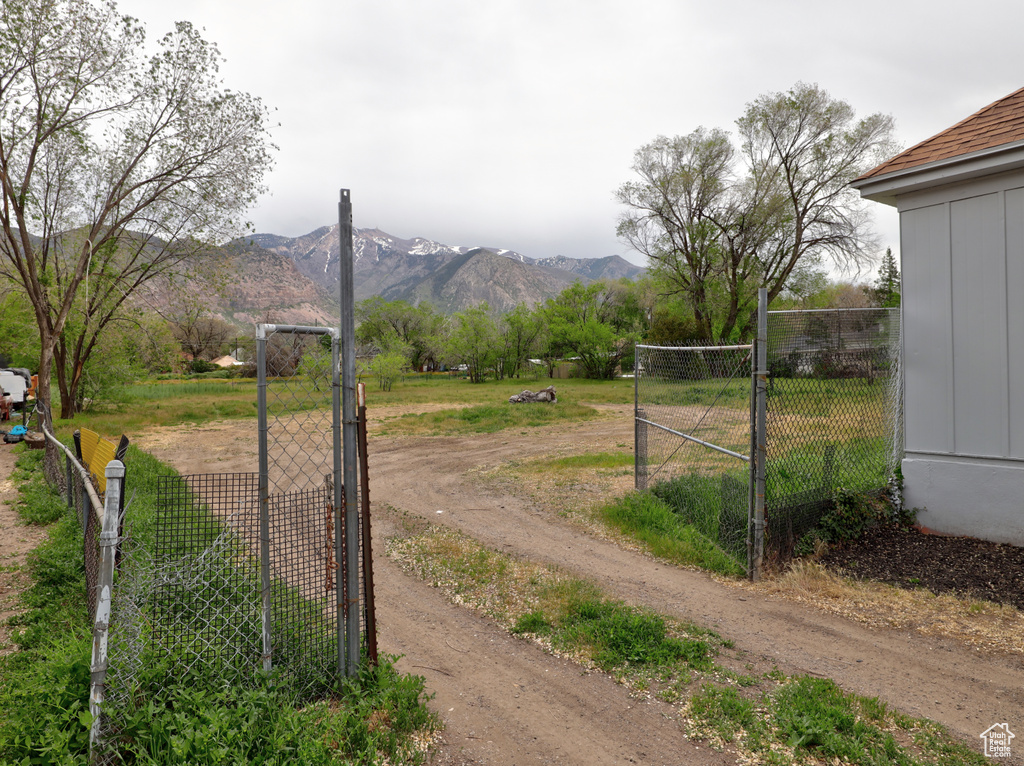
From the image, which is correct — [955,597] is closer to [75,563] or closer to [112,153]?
[75,563]

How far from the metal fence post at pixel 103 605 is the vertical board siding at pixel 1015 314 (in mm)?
7454

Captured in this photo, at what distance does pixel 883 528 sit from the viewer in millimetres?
6395

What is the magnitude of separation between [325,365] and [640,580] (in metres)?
3.83

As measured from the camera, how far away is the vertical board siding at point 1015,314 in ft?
18.7

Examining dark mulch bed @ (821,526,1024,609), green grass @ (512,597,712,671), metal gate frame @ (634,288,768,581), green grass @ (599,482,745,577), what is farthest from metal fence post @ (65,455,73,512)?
dark mulch bed @ (821,526,1024,609)

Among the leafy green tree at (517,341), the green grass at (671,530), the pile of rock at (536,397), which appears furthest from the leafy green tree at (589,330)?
the green grass at (671,530)

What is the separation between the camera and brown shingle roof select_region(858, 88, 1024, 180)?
5.81m

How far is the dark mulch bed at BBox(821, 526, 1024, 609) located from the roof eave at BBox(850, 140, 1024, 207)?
3741 mm

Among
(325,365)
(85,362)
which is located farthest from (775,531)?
(85,362)

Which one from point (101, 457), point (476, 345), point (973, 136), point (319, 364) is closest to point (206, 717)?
point (319, 364)

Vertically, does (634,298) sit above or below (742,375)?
above

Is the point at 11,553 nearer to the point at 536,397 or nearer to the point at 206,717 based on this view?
the point at 206,717

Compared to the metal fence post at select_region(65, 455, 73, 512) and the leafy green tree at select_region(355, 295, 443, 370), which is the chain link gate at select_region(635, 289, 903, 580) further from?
the leafy green tree at select_region(355, 295, 443, 370)

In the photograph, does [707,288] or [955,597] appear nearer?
[955,597]
